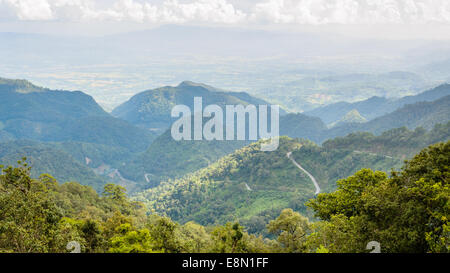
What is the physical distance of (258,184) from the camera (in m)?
112

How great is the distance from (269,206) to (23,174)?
70.6 metres

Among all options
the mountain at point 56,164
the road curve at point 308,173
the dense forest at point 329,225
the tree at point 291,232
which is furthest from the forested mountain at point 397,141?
the mountain at point 56,164

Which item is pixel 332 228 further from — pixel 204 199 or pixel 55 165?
pixel 55 165

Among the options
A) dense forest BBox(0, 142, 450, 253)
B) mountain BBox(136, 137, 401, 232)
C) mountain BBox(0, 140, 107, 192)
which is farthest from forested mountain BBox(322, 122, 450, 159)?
mountain BBox(0, 140, 107, 192)

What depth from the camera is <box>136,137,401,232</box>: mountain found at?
9338cm

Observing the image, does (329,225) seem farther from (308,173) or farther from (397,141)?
(397,141)

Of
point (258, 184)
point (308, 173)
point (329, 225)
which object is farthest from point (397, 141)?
point (329, 225)

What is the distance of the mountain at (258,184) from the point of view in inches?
3676

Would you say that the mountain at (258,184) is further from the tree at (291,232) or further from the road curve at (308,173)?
the tree at (291,232)

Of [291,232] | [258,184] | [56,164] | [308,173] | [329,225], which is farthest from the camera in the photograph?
[56,164]

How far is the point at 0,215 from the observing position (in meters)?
24.0

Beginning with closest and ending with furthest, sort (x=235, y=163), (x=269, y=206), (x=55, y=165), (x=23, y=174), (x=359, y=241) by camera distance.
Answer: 1. (x=359, y=241)
2. (x=23, y=174)
3. (x=269, y=206)
4. (x=235, y=163)
5. (x=55, y=165)
